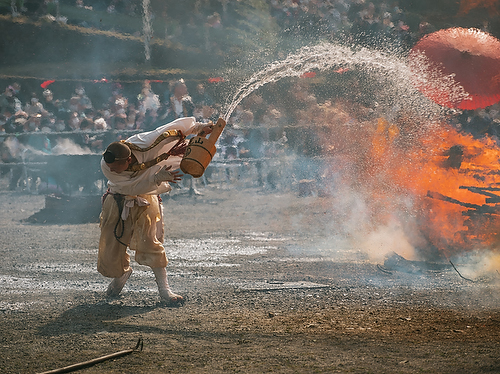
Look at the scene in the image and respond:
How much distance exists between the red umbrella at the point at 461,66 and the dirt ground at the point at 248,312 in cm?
276

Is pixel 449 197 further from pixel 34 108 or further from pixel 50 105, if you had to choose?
pixel 50 105

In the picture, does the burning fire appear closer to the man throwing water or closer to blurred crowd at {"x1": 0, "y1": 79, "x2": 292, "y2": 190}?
the man throwing water

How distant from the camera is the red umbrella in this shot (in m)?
7.58

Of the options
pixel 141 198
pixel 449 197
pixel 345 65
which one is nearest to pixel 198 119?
pixel 345 65

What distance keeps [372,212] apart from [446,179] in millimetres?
2112

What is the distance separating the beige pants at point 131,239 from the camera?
4.88m

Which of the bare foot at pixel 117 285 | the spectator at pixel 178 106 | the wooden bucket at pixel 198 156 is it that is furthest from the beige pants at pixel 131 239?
the spectator at pixel 178 106

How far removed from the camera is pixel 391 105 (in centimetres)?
1399

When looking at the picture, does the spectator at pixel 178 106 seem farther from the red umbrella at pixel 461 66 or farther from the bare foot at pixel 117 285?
the bare foot at pixel 117 285

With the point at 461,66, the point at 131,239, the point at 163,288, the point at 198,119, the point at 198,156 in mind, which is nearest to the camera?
the point at 198,156

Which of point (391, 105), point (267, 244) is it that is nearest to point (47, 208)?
point (267, 244)

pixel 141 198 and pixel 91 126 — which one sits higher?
pixel 91 126

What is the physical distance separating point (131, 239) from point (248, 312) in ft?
4.08

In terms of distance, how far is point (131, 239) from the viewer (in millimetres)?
4902
